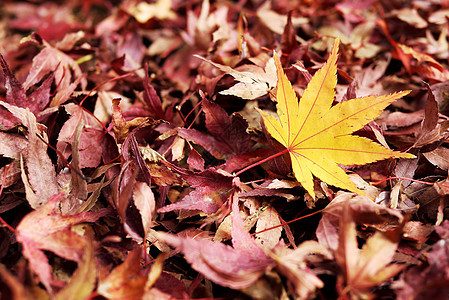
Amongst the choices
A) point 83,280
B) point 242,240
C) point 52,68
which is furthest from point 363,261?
point 52,68

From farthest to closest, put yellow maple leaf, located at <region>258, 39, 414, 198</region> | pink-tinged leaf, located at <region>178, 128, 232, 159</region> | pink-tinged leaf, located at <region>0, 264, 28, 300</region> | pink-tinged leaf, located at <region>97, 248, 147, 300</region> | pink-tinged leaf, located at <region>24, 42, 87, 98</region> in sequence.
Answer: pink-tinged leaf, located at <region>24, 42, 87, 98</region> < pink-tinged leaf, located at <region>178, 128, 232, 159</region> < yellow maple leaf, located at <region>258, 39, 414, 198</region> < pink-tinged leaf, located at <region>97, 248, 147, 300</region> < pink-tinged leaf, located at <region>0, 264, 28, 300</region>

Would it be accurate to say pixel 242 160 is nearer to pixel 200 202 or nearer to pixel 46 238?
pixel 200 202

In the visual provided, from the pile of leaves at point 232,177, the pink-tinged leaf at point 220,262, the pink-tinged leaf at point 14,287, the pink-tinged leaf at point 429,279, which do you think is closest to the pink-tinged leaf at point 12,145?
the pile of leaves at point 232,177

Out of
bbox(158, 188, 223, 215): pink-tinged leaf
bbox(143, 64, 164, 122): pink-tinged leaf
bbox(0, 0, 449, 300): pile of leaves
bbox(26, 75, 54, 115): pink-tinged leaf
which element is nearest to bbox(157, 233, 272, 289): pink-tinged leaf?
bbox(0, 0, 449, 300): pile of leaves

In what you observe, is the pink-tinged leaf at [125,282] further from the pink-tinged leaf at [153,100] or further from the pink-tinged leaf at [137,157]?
the pink-tinged leaf at [153,100]

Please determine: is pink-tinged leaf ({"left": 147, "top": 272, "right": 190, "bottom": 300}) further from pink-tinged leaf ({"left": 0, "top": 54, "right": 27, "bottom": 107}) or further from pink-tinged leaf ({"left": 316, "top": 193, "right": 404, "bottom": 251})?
pink-tinged leaf ({"left": 0, "top": 54, "right": 27, "bottom": 107})

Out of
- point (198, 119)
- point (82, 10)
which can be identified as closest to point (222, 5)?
point (198, 119)

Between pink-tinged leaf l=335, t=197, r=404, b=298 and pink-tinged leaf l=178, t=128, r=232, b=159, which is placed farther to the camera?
pink-tinged leaf l=178, t=128, r=232, b=159
